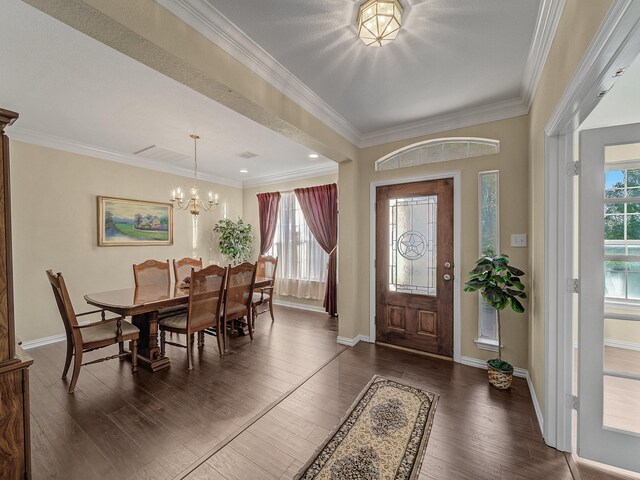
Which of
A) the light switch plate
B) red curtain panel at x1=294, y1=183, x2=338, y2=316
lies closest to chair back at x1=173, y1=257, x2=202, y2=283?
red curtain panel at x1=294, y1=183, x2=338, y2=316

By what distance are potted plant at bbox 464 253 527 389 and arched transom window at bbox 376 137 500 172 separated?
1195mm

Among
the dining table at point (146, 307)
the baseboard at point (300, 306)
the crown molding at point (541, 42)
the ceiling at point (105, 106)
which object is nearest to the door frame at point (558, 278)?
the crown molding at point (541, 42)

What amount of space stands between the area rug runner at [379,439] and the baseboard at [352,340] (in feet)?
3.44

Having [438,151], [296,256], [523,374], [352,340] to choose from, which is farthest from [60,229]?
[523,374]

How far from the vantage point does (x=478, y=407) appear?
217 centimetres

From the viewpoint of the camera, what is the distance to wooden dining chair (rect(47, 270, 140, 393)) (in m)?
2.32

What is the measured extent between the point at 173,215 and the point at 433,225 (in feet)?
14.6

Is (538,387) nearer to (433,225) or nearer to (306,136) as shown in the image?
(433,225)

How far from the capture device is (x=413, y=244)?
10.7 ft

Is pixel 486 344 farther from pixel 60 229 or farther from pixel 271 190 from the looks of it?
pixel 60 229

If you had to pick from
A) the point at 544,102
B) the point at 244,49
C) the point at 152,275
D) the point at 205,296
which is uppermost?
the point at 244,49

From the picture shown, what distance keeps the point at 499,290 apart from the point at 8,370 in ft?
10.7

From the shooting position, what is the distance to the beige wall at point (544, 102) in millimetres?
1154

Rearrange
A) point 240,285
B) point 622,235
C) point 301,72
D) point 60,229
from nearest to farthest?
point 622,235
point 301,72
point 240,285
point 60,229
